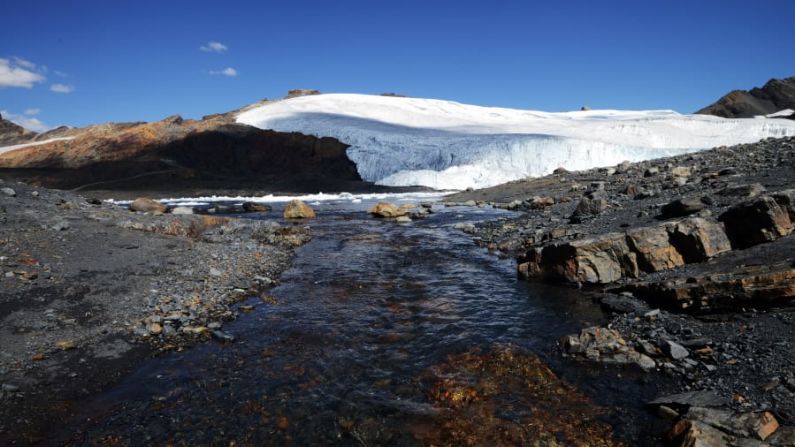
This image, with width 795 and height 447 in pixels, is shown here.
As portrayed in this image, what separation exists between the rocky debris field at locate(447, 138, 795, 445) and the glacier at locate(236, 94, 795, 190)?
20.3 meters

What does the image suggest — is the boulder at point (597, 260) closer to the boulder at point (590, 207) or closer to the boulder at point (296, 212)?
the boulder at point (590, 207)

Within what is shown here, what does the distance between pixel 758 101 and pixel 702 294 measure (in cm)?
6366

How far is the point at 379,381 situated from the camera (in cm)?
434

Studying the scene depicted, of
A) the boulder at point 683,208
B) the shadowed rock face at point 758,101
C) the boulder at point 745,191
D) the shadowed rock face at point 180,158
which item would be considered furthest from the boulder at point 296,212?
the shadowed rock face at point 758,101

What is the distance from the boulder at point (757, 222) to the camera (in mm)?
5574

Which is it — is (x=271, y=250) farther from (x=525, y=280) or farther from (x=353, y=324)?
(x=525, y=280)

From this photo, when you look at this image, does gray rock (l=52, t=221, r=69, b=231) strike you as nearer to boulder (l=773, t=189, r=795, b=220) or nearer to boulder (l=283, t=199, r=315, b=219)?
boulder (l=283, t=199, r=315, b=219)

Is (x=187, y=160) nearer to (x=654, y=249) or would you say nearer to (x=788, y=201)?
(x=654, y=249)

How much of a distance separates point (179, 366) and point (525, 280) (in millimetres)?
5236

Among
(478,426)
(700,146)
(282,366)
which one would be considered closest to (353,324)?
(282,366)

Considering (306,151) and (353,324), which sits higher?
(306,151)

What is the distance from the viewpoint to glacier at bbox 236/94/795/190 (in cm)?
2954

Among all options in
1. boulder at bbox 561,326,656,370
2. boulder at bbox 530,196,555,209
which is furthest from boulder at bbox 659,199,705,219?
boulder at bbox 530,196,555,209

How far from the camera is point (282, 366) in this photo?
15.3 ft
